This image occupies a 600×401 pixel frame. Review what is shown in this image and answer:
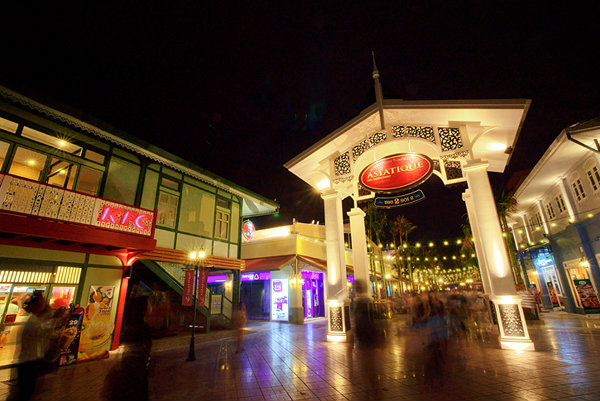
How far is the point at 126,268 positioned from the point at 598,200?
2214 cm

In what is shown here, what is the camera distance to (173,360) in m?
7.83

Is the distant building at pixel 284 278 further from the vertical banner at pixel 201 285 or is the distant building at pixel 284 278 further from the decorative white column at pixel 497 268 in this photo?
the decorative white column at pixel 497 268

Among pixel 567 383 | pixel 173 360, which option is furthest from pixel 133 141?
pixel 567 383

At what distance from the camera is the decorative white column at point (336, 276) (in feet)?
31.5

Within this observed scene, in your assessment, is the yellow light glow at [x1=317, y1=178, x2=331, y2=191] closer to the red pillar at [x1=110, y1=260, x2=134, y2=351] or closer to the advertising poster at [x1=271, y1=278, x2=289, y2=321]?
the red pillar at [x1=110, y1=260, x2=134, y2=351]

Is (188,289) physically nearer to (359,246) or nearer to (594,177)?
(359,246)

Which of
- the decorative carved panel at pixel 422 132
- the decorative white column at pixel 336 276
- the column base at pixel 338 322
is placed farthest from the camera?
the decorative white column at pixel 336 276

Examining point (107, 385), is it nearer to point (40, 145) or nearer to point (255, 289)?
point (40, 145)

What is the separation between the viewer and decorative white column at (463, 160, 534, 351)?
7.36 meters

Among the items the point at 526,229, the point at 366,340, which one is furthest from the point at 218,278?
the point at 526,229

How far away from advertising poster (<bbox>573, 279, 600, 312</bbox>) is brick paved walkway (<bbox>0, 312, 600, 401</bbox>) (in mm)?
7738

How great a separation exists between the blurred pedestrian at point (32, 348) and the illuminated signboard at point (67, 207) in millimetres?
4255

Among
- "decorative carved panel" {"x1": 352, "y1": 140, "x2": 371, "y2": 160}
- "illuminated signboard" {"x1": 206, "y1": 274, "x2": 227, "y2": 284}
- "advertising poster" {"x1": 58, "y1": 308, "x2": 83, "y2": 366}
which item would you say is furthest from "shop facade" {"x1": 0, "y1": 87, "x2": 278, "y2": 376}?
"decorative carved panel" {"x1": 352, "y1": 140, "x2": 371, "y2": 160}

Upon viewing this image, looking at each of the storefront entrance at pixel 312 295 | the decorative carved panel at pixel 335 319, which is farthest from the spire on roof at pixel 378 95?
the storefront entrance at pixel 312 295
